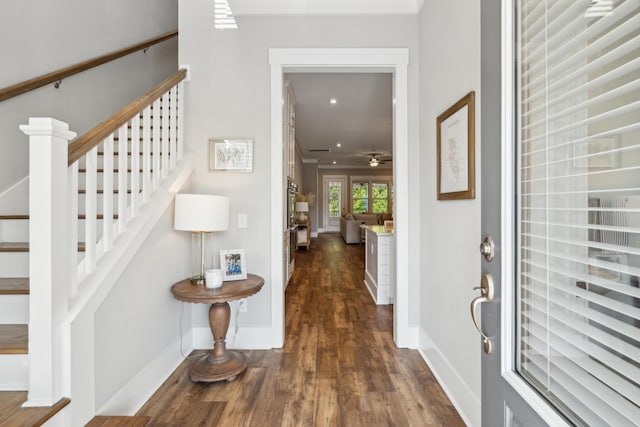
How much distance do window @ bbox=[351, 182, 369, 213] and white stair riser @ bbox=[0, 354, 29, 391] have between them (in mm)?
11801

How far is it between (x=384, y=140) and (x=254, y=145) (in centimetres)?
593

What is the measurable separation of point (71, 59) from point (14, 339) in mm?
2479

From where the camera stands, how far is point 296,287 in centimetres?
443

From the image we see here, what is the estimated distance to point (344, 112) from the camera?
18.2 feet

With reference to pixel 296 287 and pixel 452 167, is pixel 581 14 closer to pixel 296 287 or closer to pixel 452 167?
pixel 452 167

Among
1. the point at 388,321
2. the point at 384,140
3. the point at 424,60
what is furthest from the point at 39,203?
the point at 384,140

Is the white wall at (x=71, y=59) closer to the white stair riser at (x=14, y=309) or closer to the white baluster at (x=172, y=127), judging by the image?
the white baluster at (x=172, y=127)

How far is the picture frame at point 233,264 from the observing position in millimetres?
2336

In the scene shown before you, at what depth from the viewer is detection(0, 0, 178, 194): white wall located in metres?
2.25

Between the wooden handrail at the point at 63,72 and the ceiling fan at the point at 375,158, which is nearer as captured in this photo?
the wooden handrail at the point at 63,72

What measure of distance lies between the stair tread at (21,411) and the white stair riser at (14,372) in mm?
42

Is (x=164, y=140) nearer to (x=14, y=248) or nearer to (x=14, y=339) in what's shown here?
(x=14, y=248)

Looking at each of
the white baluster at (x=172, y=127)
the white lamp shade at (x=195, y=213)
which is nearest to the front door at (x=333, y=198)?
the white baluster at (x=172, y=127)

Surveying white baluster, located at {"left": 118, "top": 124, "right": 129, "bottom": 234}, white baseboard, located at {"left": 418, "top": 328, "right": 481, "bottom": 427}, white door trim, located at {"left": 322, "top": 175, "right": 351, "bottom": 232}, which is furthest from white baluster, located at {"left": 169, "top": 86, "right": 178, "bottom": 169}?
white door trim, located at {"left": 322, "top": 175, "right": 351, "bottom": 232}
